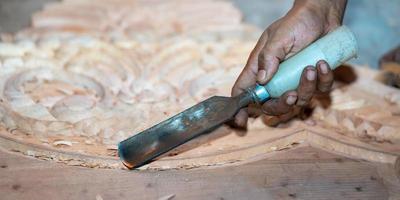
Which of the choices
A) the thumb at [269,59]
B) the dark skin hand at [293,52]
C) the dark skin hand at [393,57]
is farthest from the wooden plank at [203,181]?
the dark skin hand at [393,57]

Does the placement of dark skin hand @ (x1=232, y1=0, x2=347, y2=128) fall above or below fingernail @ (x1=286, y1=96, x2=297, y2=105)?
above

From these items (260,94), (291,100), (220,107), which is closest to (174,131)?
(220,107)

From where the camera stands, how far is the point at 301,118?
6.71 ft

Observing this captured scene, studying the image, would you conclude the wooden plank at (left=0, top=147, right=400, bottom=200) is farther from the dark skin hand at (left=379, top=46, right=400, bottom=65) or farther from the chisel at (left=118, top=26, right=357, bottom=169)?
the dark skin hand at (left=379, top=46, right=400, bottom=65)

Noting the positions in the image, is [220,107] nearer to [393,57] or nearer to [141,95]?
[141,95]

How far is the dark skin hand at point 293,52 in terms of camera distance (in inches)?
67.6

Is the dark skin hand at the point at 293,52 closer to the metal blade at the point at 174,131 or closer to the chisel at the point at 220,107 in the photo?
the chisel at the point at 220,107

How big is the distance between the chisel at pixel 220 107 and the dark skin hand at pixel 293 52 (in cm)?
3

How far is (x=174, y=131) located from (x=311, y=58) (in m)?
0.55

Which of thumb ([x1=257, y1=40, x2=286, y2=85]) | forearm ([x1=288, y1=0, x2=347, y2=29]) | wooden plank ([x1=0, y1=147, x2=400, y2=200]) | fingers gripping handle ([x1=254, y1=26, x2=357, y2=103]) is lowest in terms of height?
wooden plank ([x1=0, y1=147, x2=400, y2=200])

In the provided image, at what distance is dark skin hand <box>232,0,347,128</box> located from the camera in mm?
1716

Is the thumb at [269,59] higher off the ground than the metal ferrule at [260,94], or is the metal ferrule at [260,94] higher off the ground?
the thumb at [269,59]

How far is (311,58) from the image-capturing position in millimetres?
1685

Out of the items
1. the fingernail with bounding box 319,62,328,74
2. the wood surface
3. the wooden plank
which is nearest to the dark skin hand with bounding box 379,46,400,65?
the wood surface
